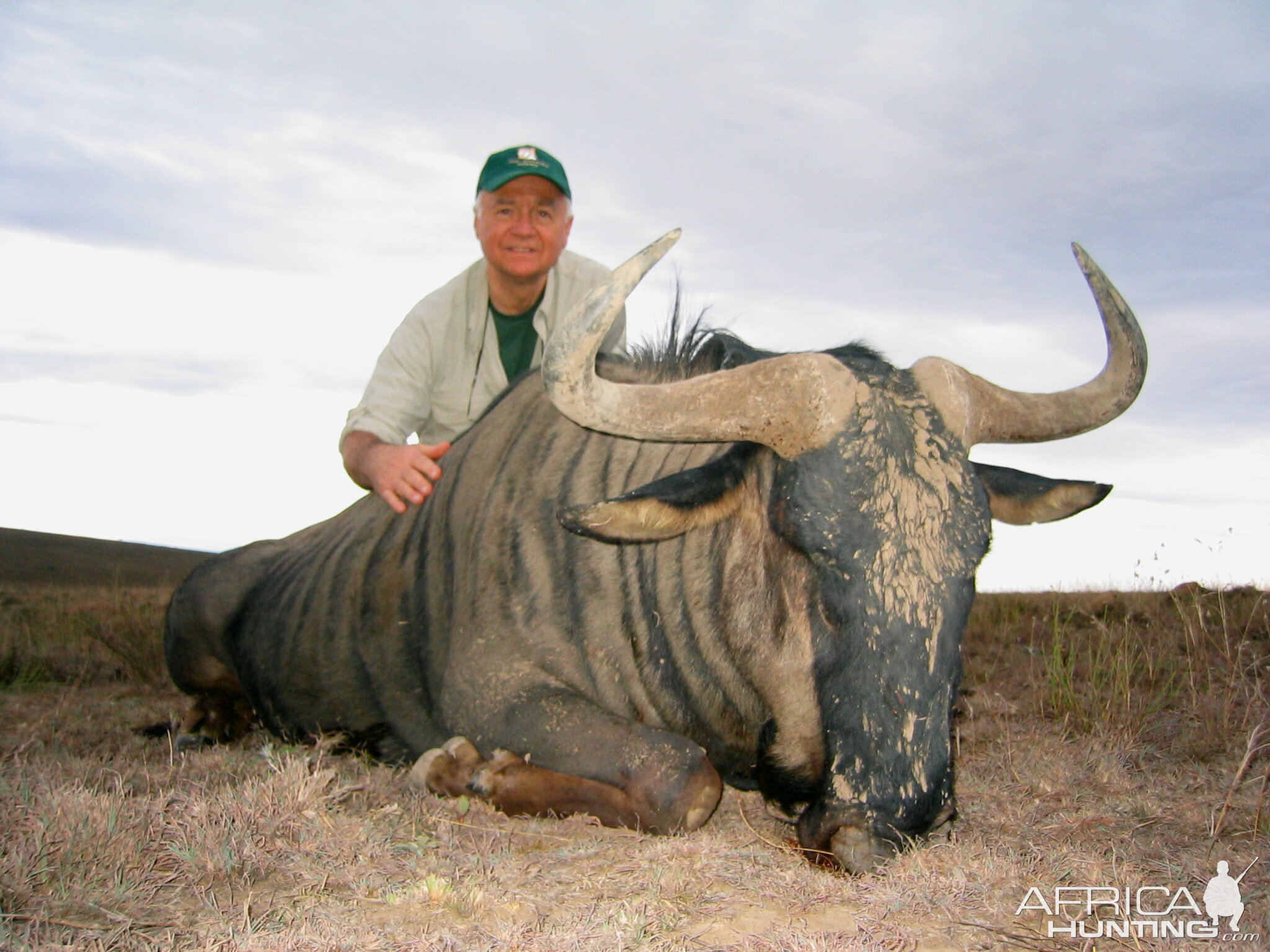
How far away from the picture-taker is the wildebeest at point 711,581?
8.41 feet

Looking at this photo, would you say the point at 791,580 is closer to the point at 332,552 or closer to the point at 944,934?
the point at 944,934

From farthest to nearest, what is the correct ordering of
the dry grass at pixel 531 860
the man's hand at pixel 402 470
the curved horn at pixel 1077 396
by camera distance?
the man's hand at pixel 402 470 → the curved horn at pixel 1077 396 → the dry grass at pixel 531 860

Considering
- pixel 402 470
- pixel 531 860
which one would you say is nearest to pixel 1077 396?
pixel 531 860

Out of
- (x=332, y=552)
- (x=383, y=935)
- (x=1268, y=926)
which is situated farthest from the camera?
(x=332, y=552)

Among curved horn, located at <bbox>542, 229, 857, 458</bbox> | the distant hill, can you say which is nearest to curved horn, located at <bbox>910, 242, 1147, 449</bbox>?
curved horn, located at <bbox>542, 229, 857, 458</bbox>

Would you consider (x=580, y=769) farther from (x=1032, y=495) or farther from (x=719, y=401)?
(x=1032, y=495)

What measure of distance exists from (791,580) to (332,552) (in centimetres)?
294

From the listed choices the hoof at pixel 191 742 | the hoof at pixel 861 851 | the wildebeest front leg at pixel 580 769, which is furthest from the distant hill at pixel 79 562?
the hoof at pixel 861 851

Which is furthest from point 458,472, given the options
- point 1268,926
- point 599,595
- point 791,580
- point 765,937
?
point 1268,926

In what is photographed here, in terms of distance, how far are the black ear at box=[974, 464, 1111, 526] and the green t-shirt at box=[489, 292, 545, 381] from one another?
272 cm

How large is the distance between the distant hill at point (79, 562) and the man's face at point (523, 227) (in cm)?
1485

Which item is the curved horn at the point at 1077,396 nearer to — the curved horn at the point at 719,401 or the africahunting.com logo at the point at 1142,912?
the curved horn at the point at 719,401

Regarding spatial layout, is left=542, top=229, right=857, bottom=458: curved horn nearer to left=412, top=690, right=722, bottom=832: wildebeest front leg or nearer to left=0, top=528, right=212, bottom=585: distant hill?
left=412, top=690, right=722, bottom=832: wildebeest front leg

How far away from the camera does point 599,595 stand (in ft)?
11.2
